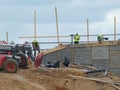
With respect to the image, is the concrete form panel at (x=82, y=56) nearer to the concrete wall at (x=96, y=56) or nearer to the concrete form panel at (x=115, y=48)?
the concrete wall at (x=96, y=56)

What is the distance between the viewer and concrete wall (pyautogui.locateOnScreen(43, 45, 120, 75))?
4828 centimetres

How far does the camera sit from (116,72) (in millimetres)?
48281

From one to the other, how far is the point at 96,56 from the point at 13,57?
1856cm

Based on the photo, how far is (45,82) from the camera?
2833 centimetres

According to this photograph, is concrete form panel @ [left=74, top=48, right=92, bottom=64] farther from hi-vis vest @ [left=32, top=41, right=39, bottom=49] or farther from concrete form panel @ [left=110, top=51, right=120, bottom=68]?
hi-vis vest @ [left=32, top=41, right=39, bottom=49]

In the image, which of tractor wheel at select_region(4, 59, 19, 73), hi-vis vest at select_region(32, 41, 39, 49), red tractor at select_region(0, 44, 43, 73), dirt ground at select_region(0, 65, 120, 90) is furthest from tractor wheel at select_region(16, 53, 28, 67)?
hi-vis vest at select_region(32, 41, 39, 49)

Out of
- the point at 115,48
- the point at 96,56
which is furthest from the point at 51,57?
the point at 115,48

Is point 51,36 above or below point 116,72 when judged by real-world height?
above

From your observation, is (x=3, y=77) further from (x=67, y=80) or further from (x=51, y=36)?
(x=51, y=36)

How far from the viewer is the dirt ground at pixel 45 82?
26.9m

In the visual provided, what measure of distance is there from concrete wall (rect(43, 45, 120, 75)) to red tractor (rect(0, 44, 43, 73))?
608 inches

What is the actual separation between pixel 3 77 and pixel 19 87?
172 cm

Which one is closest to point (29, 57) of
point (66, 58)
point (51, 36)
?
point (66, 58)

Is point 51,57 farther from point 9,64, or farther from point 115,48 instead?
point 9,64
